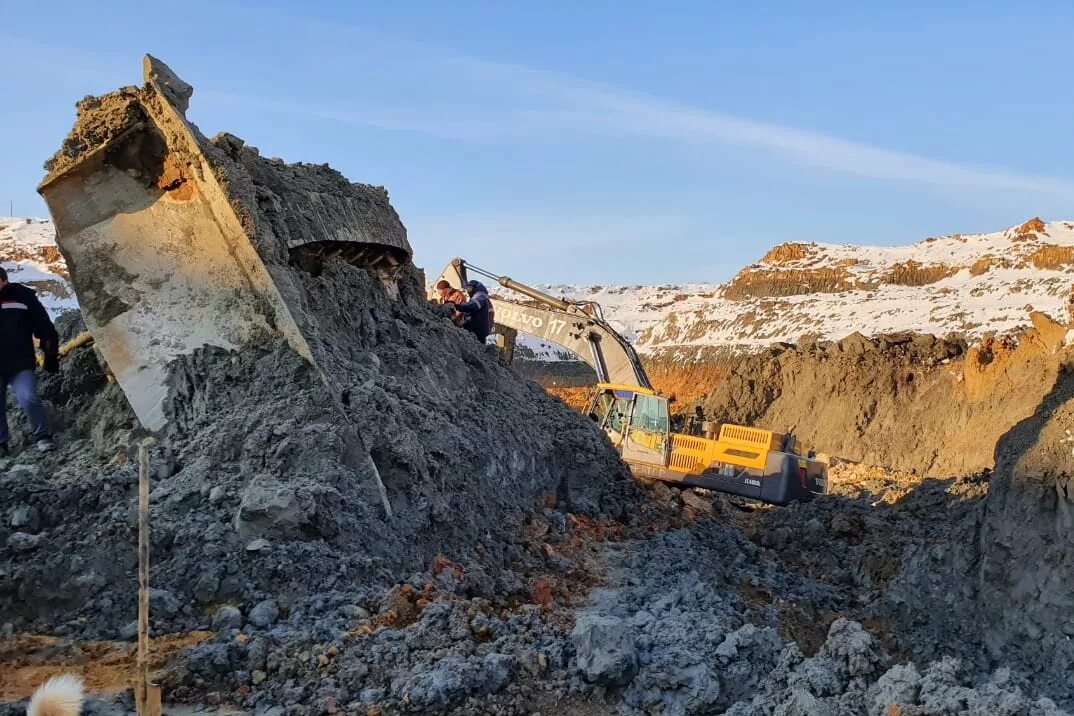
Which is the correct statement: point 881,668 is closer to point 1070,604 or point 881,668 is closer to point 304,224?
point 1070,604

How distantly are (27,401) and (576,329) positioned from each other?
8.38 metres

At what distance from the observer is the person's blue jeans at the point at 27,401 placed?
6512 millimetres

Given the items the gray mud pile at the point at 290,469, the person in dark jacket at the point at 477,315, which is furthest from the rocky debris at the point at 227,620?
the person in dark jacket at the point at 477,315

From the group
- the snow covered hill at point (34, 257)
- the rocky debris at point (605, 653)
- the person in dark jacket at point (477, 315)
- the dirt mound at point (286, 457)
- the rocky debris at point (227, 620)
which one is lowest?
the rocky debris at point (227, 620)

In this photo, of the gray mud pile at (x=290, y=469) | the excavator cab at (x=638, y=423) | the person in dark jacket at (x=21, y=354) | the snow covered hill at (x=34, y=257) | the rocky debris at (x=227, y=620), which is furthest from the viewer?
the snow covered hill at (x=34, y=257)

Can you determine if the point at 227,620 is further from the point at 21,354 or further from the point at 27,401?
the point at 21,354

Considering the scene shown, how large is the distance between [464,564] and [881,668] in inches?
112

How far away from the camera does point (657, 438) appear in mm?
12664

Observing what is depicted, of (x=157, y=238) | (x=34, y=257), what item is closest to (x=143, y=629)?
(x=157, y=238)

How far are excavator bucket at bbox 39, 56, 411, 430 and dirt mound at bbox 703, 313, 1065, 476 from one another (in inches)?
478

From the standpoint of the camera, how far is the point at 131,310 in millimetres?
6738

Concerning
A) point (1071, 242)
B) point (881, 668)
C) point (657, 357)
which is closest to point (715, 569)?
point (881, 668)

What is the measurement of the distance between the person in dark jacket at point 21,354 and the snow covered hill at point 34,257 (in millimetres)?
14630

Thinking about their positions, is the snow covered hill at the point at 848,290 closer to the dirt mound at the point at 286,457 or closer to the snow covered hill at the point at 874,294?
the snow covered hill at the point at 874,294
